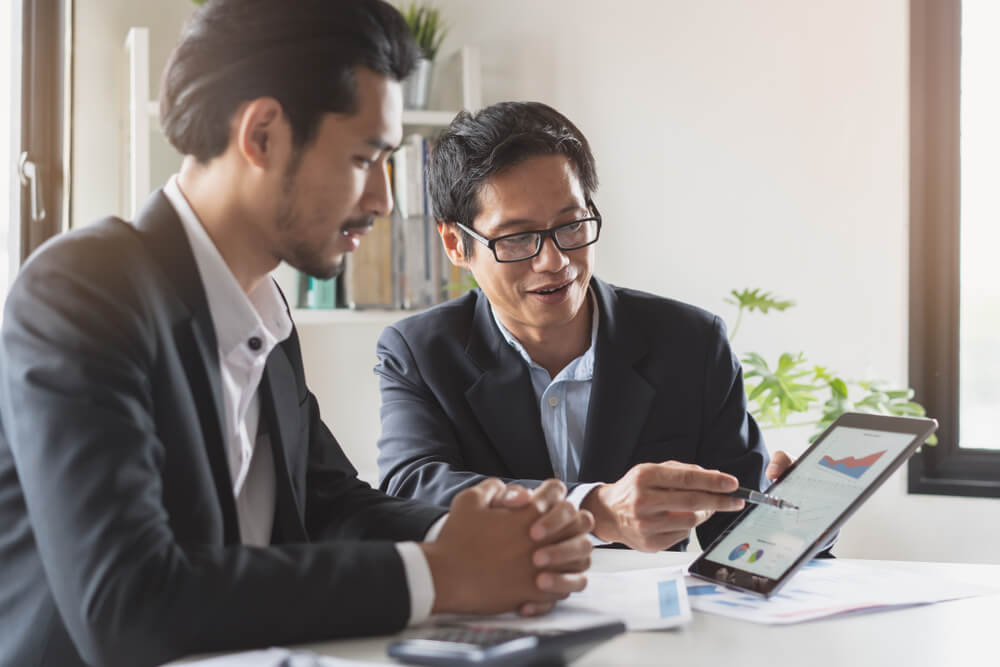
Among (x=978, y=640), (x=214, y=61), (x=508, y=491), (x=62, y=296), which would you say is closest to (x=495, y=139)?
(x=214, y=61)

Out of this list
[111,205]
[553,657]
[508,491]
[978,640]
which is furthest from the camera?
[111,205]

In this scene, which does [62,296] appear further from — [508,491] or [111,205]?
[111,205]

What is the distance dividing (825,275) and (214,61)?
6.96ft

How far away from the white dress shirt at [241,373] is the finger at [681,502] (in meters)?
0.27

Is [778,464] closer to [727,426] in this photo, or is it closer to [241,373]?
[727,426]

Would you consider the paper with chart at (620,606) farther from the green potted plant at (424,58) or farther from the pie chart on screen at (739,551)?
the green potted plant at (424,58)

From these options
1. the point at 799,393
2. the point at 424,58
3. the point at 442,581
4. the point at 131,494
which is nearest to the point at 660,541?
the point at 442,581

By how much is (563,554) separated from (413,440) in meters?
0.75

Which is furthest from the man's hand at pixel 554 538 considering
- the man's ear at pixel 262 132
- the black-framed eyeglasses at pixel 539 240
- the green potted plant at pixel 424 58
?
the green potted plant at pixel 424 58

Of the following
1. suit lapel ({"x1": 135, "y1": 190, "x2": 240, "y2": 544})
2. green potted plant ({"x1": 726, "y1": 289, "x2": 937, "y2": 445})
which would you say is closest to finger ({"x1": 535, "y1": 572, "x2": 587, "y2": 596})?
suit lapel ({"x1": 135, "y1": 190, "x2": 240, "y2": 544})

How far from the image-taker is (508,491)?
109 centimetres

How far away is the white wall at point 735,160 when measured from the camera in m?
2.71

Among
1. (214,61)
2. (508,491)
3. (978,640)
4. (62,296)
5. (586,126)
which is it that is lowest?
(978,640)

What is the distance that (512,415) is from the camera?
5.79 ft
